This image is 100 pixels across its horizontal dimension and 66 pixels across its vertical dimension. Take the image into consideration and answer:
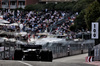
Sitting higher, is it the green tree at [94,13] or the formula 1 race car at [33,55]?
the green tree at [94,13]

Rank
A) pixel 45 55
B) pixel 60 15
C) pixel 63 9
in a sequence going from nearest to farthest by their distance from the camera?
1. pixel 45 55
2. pixel 60 15
3. pixel 63 9

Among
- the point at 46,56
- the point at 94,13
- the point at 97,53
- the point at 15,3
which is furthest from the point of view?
the point at 15,3

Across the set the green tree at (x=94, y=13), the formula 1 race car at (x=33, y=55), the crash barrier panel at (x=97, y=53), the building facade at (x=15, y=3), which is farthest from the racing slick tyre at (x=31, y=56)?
the building facade at (x=15, y=3)

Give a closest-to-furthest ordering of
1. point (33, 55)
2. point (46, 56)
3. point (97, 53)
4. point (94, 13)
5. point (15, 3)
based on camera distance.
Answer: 1. point (46, 56)
2. point (33, 55)
3. point (97, 53)
4. point (94, 13)
5. point (15, 3)

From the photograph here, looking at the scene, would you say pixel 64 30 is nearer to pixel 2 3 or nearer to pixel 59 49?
pixel 59 49

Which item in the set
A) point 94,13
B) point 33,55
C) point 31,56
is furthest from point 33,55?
point 94,13

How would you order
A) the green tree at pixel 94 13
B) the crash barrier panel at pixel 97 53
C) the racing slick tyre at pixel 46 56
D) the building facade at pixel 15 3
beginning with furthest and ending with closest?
the building facade at pixel 15 3 → the green tree at pixel 94 13 → the crash barrier panel at pixel 97 53 → the racing slick tyre at pixel 46 56

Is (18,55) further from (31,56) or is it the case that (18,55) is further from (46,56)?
(46,56)

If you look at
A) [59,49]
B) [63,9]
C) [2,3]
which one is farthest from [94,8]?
[2,3]

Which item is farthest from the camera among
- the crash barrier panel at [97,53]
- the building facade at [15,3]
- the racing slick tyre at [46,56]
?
the building facade at [15,3]

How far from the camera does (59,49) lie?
3338cm

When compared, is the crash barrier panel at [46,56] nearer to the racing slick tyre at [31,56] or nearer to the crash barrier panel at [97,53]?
the racing slick tyre at [31,56]

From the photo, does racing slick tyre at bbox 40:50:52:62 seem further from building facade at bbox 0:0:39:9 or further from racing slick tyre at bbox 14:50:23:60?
building facade at bbox 0:0:39:9

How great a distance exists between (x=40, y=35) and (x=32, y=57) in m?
27.7
